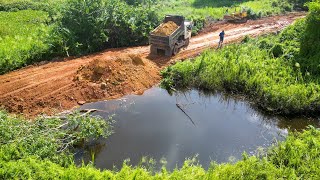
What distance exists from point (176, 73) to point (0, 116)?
24.4 ft

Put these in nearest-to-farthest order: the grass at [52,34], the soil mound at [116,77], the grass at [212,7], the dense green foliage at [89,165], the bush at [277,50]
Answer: the dense green foliage at [89,165] < the soil mound at [116,77] < the bush at [277,50] < the grass at [52,34] < the grass at [212,7]

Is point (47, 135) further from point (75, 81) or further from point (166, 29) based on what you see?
point (166, 29)

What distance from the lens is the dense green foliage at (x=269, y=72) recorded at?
42.4 feet

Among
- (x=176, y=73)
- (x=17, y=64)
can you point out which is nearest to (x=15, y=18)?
(x=17, y=64)

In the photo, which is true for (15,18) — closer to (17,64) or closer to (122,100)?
(17,64)

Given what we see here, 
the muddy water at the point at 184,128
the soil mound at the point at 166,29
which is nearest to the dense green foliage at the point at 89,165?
the muddy water at the point at 184,128

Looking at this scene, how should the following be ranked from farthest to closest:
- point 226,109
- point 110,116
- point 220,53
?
1. point 220,53
2. point 226,109
3. point 110,116

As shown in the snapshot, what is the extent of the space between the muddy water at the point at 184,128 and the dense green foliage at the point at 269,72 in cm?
55

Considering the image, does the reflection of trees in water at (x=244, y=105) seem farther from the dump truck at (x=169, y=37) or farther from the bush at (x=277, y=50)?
the bush at (x=277, y=50)

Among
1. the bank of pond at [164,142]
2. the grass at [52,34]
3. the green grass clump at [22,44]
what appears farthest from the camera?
the grass at [52,34]

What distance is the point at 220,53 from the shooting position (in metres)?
16.1

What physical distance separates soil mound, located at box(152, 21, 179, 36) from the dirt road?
1179mm

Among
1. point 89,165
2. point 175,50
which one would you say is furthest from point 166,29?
point 89,165

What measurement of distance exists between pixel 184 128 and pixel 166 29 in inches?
260
